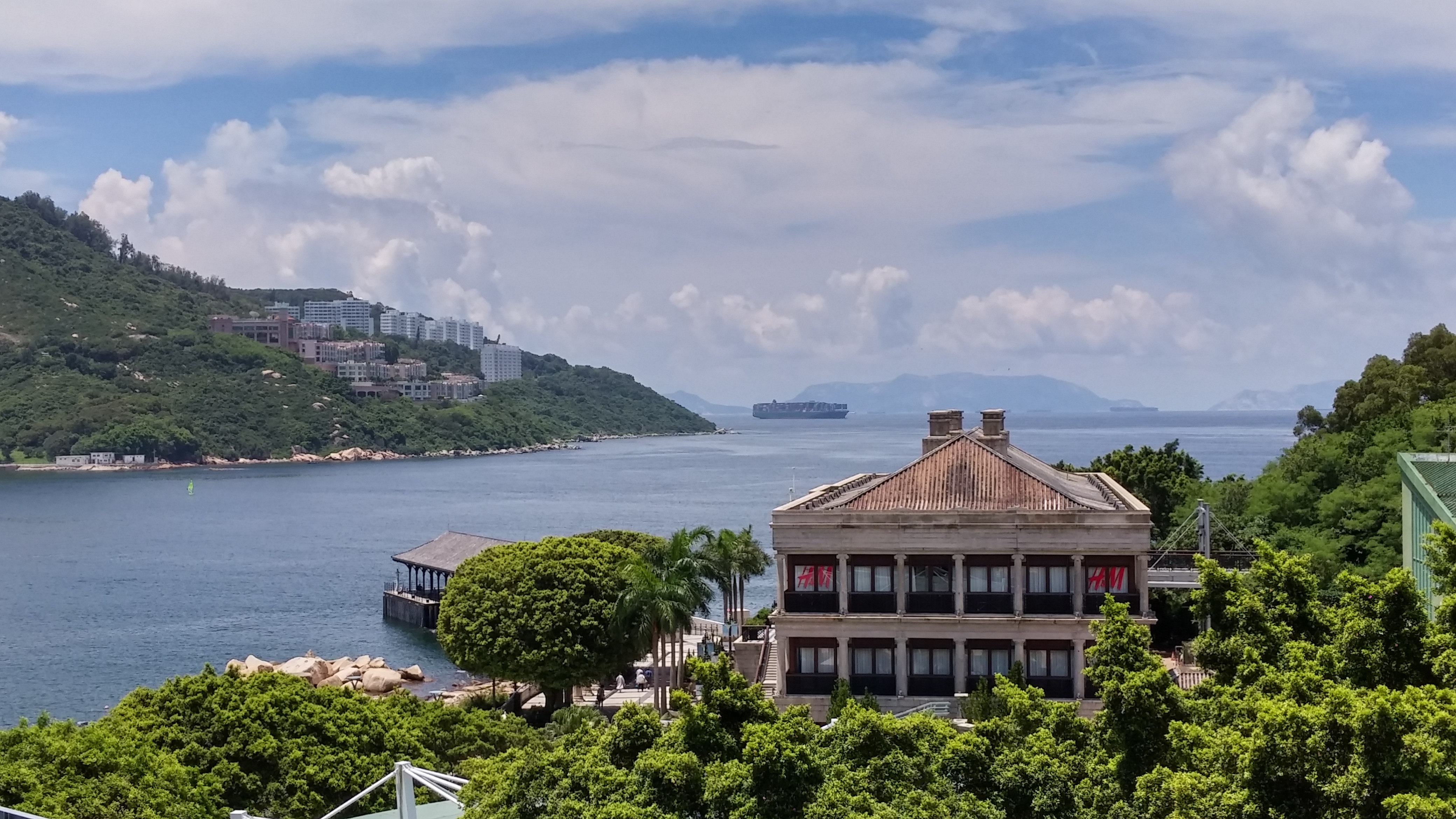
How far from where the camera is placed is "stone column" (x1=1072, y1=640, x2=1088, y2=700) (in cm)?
4116

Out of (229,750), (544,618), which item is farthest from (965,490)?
(229,750)

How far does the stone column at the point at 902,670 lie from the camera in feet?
137

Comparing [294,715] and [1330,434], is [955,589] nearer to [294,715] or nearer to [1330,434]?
[294,715]

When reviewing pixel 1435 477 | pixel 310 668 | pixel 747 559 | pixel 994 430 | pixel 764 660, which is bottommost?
pixel 310 668

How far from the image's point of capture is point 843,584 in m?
42.4

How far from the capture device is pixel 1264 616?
859 inches

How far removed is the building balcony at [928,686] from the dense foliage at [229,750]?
1186cm

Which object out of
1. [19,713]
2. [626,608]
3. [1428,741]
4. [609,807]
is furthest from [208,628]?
[1428,741]

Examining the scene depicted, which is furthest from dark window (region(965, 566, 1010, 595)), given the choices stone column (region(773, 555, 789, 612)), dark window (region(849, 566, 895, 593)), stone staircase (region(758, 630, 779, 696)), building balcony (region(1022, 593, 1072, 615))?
stone staircase (region(758, 630, 779, 696))

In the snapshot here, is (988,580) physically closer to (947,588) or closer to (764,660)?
(947,588)

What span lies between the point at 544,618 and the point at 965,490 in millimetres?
16488

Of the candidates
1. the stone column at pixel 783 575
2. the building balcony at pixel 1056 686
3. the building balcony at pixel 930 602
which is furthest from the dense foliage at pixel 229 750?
the building balcony at pixel 1056 686

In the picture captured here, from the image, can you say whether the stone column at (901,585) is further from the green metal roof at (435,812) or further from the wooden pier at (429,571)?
the wooden pier at (429,571)

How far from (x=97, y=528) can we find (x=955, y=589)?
13491 cm
